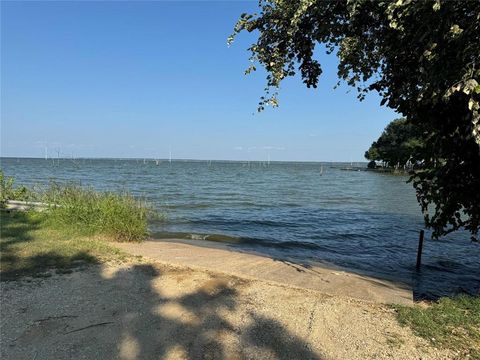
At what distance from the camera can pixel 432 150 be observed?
616 cm

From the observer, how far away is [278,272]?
8.16 meters

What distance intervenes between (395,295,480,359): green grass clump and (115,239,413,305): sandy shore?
68cm

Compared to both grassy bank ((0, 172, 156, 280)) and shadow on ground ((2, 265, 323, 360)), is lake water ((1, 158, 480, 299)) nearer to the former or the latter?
grassy bank ((0, 172, 156, 280))

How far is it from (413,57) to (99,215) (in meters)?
8.38

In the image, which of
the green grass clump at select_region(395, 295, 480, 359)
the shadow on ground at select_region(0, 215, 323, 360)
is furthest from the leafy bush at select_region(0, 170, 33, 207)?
the green grass clump at select_region(395, 295, 480, 359)

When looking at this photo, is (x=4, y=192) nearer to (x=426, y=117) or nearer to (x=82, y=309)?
(x=82, y=309)

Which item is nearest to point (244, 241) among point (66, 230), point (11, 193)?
point (66, 230)

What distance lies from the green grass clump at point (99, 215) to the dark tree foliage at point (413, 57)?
584 cm

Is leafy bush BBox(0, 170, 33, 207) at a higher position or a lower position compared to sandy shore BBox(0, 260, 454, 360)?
higher

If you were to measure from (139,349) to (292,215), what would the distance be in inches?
672

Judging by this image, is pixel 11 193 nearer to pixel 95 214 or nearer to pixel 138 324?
pixel 95 214

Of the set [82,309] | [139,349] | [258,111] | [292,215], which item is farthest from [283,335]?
[292,215]

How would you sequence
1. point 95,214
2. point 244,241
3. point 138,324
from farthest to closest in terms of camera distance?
point 244,241 < point 95,214 < point 138,324

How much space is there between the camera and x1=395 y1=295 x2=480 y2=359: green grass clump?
14.8ft
